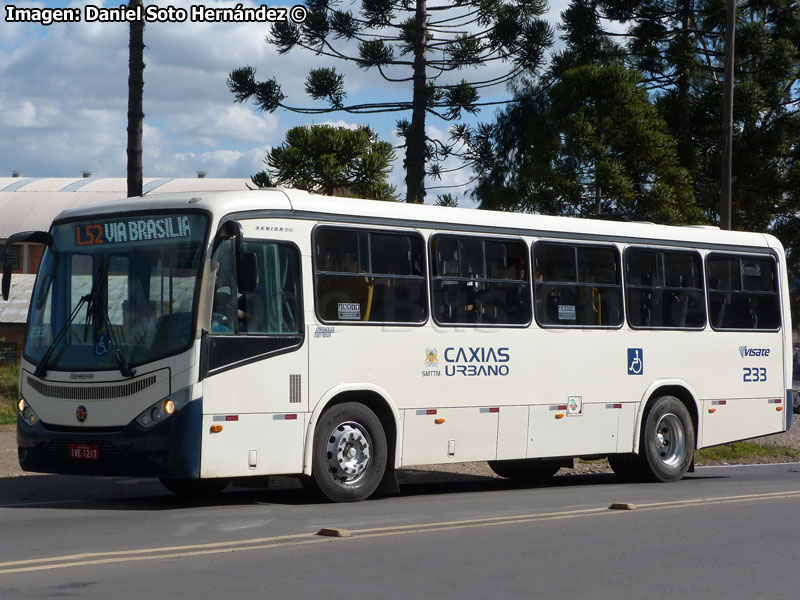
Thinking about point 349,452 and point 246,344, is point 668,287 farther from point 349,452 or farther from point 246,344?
point 246,344

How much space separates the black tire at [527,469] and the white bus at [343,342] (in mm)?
208

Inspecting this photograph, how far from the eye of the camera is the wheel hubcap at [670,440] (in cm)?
1588

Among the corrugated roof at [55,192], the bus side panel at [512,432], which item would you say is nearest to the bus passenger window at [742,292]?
the bus side panel at [512,432]

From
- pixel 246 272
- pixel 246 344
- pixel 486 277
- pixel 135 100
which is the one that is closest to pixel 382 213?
pixel 486 277

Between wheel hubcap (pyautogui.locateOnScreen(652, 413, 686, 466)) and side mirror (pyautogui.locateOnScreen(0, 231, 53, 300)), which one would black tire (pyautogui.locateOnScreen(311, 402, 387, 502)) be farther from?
wheel hubcap (pyautogui.locateOnScreen(652, 413, 686, 466))

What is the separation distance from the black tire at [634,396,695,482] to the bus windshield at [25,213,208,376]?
6931mm

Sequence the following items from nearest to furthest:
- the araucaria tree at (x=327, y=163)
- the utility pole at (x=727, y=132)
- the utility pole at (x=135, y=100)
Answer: the utility pole at (x=135, y=100)
the utility pole at (x=727, y=132)
the araucaria tree at (x=327, y=163)

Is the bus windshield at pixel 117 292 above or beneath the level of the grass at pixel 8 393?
above

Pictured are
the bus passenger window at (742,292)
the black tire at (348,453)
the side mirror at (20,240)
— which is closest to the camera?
the black tire at (348,453)

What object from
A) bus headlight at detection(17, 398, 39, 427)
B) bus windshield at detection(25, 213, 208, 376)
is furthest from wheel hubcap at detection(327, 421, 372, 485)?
bus headlight at detection(17, 398, 39, 427)

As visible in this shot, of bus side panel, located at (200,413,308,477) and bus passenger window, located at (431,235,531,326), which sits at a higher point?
bus passenger window, located at (431,235,531,326)

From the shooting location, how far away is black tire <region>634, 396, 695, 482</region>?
51.3 ft

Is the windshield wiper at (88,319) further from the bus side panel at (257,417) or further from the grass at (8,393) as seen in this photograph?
the grass at (8,393)

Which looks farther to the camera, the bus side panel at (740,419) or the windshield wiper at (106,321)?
the bus side panel at (740,419)
